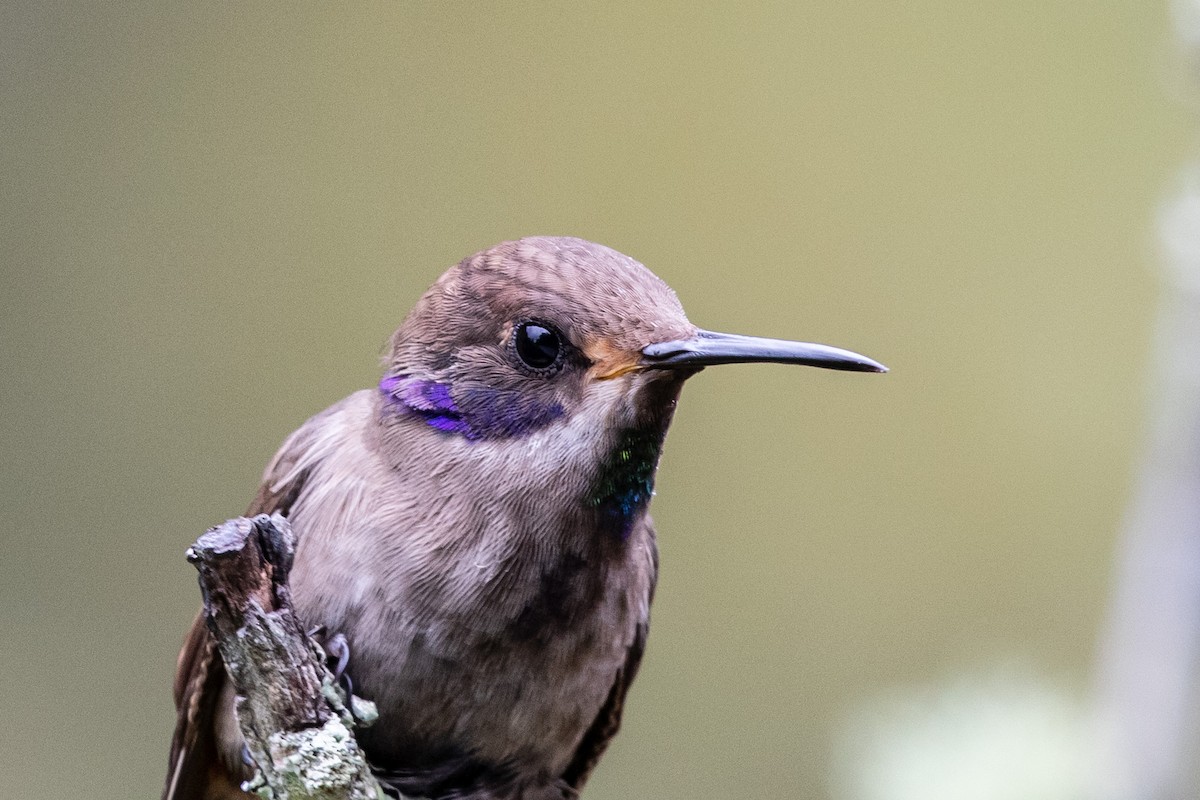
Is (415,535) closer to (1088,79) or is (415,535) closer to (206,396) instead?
(206,396)

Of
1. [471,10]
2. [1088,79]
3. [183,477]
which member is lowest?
[183,477]

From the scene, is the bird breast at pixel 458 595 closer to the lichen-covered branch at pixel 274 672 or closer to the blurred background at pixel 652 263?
the lichen-covered branch at pixel 274 672

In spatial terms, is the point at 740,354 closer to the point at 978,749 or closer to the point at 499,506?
the point at 499,506

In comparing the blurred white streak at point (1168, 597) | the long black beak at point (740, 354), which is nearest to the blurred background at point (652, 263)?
the blurred white streak at point (1168, 597)

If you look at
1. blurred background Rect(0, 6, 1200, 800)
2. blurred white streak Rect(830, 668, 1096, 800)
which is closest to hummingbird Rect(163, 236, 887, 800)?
blurred white streak Rect(830, 668, 1096, 800)

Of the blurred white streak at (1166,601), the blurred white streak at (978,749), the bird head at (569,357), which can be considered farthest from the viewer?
the blurred white streak at (1166,601)

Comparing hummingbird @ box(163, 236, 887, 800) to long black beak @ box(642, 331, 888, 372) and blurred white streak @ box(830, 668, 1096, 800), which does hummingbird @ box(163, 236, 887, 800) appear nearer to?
long black beak @ box(642, 331, 888, 372)

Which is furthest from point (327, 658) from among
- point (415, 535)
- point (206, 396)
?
point (206, 396)
